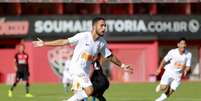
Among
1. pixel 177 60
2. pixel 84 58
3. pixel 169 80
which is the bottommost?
pixel 169 80

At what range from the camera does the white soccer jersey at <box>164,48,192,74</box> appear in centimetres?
2162

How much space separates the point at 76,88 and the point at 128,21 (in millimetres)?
40075

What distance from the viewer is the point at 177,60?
21.7m

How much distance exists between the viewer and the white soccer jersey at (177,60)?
70.9 feet

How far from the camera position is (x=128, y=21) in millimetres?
54312

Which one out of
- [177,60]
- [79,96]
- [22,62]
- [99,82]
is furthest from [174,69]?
[79,96]

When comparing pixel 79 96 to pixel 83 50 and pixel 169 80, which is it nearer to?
pixel 83 50

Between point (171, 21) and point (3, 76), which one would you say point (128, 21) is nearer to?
point (171, 21)

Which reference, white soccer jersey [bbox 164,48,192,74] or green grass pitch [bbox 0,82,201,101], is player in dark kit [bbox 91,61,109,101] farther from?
green grass pitch [bbox 0,82,201,101]

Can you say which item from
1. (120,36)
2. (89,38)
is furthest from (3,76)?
→ (89,38)

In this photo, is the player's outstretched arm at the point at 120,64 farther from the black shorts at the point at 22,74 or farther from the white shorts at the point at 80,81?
the black shorts at the point at 22,74

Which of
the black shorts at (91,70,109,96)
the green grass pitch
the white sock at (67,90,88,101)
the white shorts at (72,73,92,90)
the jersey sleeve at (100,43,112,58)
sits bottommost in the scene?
the green grass pitch

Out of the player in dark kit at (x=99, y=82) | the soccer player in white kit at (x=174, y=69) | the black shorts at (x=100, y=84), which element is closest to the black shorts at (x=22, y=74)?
the soccer player in white kit at (x=174, y=69)

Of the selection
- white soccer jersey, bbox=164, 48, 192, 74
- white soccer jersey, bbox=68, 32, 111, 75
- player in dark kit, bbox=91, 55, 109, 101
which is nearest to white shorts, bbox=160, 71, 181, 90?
white soccer jersey, bbox=164, 48, 192, 74
